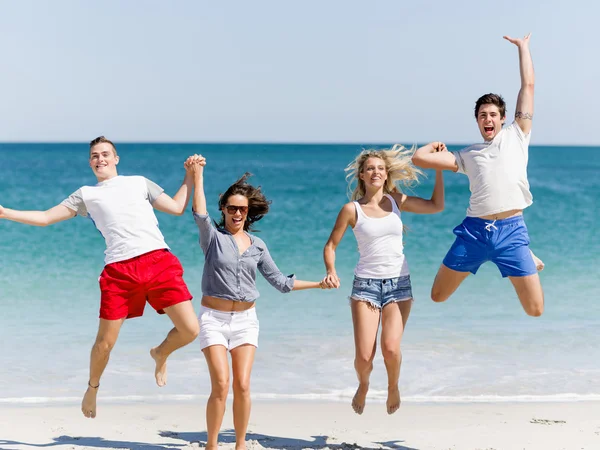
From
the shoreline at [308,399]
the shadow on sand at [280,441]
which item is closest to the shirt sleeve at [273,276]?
the shadow on sand at [280,441]

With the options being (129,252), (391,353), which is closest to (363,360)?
(391,353)

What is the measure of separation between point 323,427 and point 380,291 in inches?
58.4

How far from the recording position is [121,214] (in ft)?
19.5

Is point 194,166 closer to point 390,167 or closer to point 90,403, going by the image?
point 390,167

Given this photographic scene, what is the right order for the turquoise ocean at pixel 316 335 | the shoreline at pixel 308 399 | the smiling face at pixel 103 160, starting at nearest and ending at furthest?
the smiling face at pixel 103 160
the shoreline at pixel 308 399
the turquoise ocean at pixel 316 335

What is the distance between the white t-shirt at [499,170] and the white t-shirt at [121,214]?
237 centimetres

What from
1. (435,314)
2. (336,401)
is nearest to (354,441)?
(336,401)

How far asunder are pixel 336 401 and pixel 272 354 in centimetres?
155

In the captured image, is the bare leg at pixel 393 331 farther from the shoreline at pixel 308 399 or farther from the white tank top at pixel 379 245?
the shoreline at pixel 308 399

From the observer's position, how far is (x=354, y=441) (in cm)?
654

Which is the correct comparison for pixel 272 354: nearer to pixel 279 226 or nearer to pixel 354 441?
pixel 354 441

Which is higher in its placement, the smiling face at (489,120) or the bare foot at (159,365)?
the smiling face at (489,120)

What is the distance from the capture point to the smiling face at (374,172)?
620 cm

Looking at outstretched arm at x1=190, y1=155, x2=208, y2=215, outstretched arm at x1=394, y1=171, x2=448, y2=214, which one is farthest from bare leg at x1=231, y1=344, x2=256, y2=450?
outstretched arm at x1=394, y1=171, x2=448, y2=214
